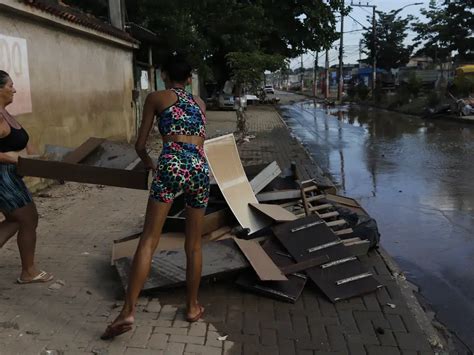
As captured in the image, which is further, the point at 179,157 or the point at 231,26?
the point at 231,26

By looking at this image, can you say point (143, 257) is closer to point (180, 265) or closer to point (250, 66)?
point (180, 265)

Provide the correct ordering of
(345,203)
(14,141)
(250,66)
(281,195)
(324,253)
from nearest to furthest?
1. (14,141)
2. (324,253)
3. (281,195)
4. (345,203)
5. (250,66)

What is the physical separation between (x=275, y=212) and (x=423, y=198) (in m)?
4.16

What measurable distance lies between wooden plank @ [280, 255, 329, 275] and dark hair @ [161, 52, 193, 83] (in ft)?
6.09

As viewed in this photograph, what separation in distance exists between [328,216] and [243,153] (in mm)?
7825

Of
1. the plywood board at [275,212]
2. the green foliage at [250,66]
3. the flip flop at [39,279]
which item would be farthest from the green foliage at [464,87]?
the flip flop at [39,279]

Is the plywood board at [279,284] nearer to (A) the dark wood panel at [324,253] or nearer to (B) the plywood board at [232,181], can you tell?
(A) the dark wood panel at [324,253]

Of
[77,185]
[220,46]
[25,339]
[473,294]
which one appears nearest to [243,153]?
[77,185]

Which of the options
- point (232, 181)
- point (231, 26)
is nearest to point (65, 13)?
point (232, 181)

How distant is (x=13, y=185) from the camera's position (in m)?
3.92

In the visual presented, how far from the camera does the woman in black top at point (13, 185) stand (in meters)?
3.84

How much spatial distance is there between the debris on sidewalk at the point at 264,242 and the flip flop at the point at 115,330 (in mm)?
651

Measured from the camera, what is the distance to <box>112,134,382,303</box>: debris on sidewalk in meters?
4.22

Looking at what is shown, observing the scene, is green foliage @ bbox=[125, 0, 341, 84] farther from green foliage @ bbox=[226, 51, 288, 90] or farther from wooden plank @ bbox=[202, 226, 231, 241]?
wooden plank @ bbox=[202, 226, 231, 241]
